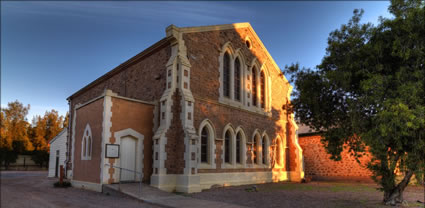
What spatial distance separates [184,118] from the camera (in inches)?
542

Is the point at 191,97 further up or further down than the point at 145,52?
further down

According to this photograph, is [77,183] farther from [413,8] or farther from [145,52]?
[413,8]

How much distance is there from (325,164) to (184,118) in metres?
14.8

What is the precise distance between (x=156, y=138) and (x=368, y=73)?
870 centimetres

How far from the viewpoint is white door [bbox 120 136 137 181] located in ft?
43.8

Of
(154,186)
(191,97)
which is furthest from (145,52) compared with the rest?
(154,186)

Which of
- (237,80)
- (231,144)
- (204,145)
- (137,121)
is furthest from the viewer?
(237,80)

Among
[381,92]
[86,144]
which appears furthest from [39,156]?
[381,92]

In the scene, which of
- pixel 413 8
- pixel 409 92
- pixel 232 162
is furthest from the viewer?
pixel 232 162

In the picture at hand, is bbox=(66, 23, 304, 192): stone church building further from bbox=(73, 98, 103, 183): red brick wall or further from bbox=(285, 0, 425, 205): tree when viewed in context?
bbox=(285, 0, 425, 205): tree

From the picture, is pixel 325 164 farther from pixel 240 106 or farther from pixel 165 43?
pixel 165 43

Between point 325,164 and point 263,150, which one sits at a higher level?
point 263,150

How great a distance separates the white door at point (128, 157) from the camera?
43.8 ft

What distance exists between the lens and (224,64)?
1739 cm
